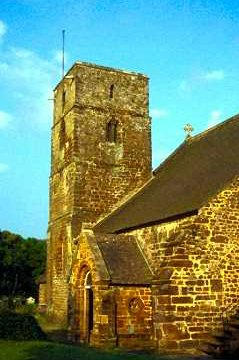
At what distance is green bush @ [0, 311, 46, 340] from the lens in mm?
14914

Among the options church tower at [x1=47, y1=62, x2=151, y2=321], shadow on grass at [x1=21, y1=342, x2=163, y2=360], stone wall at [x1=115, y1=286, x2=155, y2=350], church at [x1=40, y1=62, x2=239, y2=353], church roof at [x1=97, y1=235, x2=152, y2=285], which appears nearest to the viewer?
shadow on grass at [x1=21, y1=342, x2=163, y2=360]

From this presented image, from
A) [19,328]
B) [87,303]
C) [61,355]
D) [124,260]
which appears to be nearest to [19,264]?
[87,303]

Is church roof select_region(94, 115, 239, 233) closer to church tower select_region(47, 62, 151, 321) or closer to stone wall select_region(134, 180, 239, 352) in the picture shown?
stone wall select_region(134, 180, 239, 352)

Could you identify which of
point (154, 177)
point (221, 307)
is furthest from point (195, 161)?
point (221, 307)

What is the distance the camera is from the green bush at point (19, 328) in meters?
14.9

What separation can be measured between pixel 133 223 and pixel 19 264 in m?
35.0

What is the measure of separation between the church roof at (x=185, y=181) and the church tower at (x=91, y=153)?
3.86ft

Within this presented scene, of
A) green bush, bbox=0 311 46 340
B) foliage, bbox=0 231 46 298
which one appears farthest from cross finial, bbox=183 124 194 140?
foliage, bbox=0 231 46 298

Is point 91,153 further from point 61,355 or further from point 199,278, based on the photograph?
point 61,355

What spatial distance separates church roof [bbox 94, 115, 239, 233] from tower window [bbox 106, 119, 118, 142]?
3012 millimetres

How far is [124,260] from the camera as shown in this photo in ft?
62.3

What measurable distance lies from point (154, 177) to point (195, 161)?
15.0 ft

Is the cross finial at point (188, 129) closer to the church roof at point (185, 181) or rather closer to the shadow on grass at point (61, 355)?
the church roof at point (185, 181)

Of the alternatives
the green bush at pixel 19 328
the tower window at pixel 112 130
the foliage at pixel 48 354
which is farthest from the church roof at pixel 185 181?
the green bush at pixel 19 328
